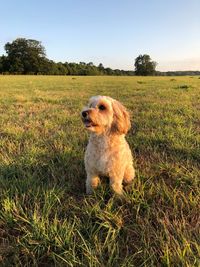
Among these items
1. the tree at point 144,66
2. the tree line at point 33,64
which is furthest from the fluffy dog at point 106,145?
the tree at point 144,66

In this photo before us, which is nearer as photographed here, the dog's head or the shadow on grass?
the dog's head

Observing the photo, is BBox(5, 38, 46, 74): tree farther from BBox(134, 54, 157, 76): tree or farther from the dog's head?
the dog's head

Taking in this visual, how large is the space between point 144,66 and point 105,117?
109m

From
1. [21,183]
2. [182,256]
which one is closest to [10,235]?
[21,183]

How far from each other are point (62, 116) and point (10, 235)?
5473mm

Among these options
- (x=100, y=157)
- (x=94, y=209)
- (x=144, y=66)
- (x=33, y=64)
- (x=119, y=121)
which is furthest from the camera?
(x=144, y=66)

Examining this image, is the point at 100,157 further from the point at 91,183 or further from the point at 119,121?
the point at 119,121

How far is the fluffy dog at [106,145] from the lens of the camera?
3361mm

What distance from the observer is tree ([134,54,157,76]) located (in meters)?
106

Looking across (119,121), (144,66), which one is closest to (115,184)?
(119,121)

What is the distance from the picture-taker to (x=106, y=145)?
3.43m

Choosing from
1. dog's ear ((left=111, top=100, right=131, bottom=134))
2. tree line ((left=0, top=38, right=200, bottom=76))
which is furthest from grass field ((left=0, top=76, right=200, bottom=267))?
tree line ((left=0, top=38, right=200, bottom=76))

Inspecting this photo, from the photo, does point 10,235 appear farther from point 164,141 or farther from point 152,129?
point 152,129

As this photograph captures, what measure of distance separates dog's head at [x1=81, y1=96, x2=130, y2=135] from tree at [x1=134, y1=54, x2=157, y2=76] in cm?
10523
